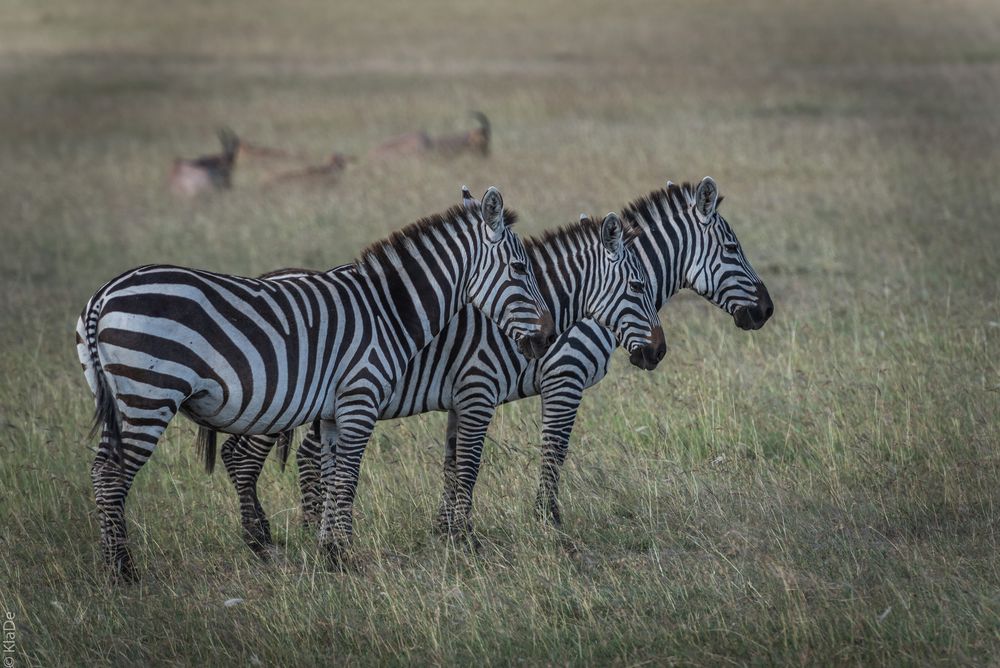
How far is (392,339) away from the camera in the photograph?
5.98 metres

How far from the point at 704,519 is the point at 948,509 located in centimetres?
133

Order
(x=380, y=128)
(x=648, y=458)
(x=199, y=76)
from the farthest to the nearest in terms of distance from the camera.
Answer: (x=199, y=76), (x=380, y=128), (x=648, y=458)

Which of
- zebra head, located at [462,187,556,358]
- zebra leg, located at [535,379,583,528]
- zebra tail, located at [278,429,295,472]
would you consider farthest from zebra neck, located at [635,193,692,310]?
zebra tail, located at [278,429,295,472]

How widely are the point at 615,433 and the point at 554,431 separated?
57.5 inches

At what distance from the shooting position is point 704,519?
252 inches

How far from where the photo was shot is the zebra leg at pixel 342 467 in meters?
5.82

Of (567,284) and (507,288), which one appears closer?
(507,288)

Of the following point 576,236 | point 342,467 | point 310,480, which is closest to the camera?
point 342,467

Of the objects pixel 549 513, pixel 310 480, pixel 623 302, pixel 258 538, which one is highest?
pixel 623 302

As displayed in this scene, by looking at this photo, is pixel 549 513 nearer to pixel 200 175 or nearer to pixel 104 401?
pixel 104 401

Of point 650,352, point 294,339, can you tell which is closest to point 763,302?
point 650,352

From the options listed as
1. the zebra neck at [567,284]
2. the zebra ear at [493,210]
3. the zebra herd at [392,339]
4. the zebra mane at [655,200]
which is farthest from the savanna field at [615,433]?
the zebra ear at [493,210]

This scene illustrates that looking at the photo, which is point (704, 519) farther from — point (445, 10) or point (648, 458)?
point (445, 10)

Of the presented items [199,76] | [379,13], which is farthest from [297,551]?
[379,13]
